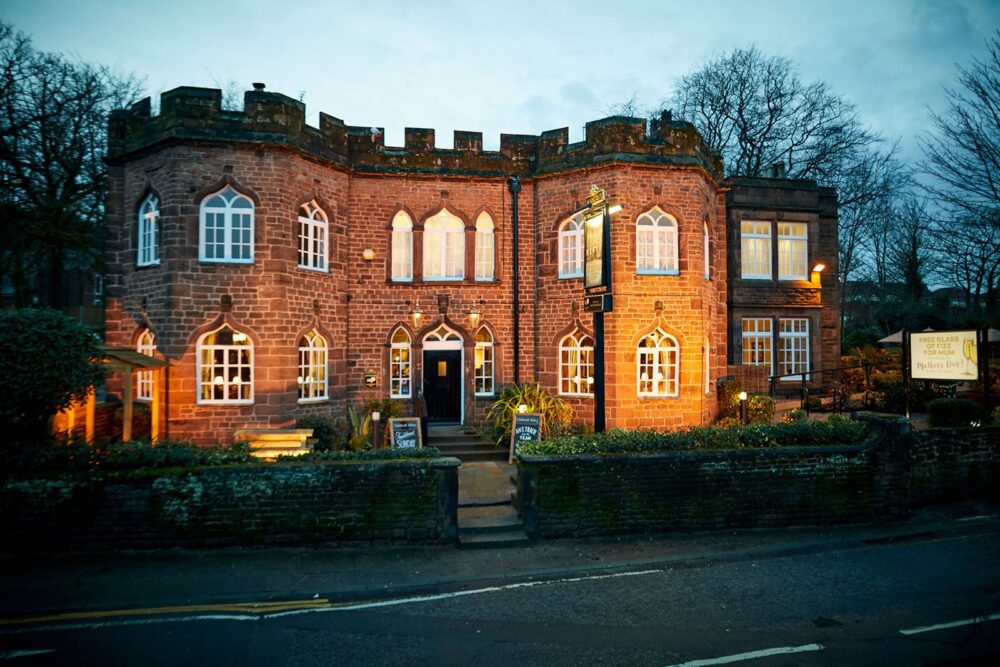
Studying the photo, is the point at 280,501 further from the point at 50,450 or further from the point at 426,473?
the point at 50,450

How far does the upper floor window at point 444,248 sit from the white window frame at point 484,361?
189 centimetres

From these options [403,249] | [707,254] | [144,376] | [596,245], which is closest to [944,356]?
[707,254]

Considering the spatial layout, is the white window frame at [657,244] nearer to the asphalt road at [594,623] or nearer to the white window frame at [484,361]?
the white window frame at [484,361]

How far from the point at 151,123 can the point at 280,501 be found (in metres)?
11.3

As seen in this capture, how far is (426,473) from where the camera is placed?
26.6ft

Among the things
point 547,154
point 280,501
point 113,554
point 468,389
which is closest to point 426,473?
point 280,501

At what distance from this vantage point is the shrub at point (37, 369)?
8062 millimetres

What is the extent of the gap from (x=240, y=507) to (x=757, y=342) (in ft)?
57.4

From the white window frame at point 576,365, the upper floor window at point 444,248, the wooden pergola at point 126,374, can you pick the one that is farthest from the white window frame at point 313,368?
the white window frame at point 576,365

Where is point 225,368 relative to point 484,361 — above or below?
below

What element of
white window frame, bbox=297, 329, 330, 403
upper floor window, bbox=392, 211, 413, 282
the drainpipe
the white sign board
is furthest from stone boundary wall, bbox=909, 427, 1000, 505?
white window frame, bbox=297, 329, 330, 403

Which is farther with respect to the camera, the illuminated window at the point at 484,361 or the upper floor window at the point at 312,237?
the illuminated window at the point at 484,361

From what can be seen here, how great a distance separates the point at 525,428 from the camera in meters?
13.7

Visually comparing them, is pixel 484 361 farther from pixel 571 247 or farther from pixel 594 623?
pixel 594 623
